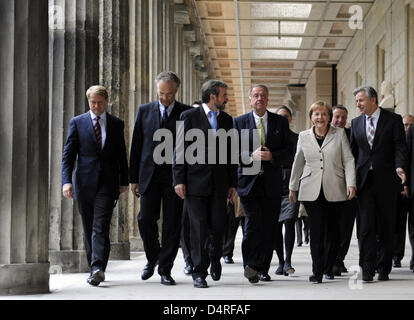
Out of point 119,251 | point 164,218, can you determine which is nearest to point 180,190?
point 164,218

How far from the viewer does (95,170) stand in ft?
23.8

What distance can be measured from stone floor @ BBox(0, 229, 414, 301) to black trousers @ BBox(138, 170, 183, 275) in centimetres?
32

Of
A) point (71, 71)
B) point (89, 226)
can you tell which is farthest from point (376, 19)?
point (89, 226)

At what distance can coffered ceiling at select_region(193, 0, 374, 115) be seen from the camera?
23.4 meters

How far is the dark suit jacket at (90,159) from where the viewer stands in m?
7.23

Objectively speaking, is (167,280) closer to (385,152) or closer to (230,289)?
(230,289)

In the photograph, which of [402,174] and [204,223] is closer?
[204,223]

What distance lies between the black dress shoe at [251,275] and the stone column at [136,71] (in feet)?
20.6

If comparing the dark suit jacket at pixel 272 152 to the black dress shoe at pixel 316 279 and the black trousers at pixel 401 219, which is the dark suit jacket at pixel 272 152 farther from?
the black trousers at pixel 401 219

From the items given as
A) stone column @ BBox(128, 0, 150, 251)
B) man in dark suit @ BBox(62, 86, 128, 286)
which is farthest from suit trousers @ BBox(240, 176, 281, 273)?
stone column @ BBox(128, 0, 150, 251)

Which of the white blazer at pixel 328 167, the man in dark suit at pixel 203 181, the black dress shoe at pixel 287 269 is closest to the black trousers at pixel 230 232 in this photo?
the black dress shoe at pixel 287 269

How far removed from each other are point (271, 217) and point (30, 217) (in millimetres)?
2398

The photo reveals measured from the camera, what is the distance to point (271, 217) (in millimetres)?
7535

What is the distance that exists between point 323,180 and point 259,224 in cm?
75
